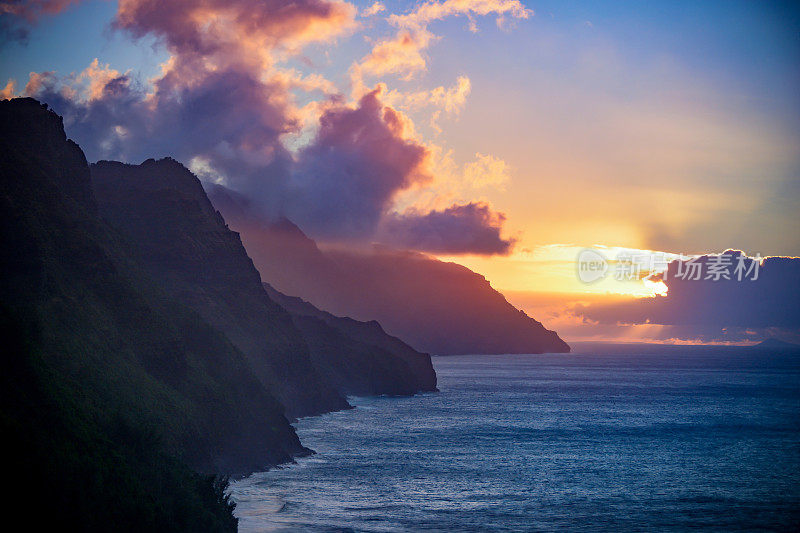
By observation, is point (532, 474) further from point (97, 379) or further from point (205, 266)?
point (205, 266)

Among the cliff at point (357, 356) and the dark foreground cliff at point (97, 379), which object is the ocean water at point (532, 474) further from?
the cliff at point (357, 356)

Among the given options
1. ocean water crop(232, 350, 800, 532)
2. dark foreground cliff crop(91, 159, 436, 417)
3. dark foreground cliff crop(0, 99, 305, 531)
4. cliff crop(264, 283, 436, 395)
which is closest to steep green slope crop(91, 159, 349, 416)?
dark foreground cliff crop(91, 159, 436, 417)

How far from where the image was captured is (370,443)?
85.8 meters

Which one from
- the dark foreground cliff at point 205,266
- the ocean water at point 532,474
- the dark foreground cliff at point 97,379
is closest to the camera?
the dark foreground cliff at point 97,379

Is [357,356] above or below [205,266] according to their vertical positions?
below

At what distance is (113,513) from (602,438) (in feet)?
260

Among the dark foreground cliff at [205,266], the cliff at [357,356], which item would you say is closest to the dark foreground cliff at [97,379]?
the dark foreground cliff at [205,266]

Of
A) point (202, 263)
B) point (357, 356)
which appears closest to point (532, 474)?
point (202, 263)

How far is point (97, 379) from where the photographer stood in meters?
49.1

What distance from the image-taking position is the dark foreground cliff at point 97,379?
108 ft

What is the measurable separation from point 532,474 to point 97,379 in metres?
42.1

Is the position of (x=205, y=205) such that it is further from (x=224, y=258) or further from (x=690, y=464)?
(x=690, y=464)

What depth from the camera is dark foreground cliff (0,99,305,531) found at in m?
32.8

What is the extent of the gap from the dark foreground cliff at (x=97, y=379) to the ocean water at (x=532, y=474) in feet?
22.7
